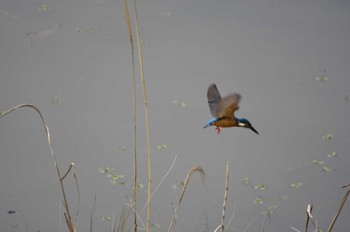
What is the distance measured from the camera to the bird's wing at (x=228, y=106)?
2.74ft

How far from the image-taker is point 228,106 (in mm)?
895

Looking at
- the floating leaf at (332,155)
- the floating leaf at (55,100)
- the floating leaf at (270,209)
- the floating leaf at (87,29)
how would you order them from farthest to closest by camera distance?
the floating leaf at (87,29)
the floating leaf at (55,100)
the floating leaf at (332,155)
the floating leaf at (270,209)

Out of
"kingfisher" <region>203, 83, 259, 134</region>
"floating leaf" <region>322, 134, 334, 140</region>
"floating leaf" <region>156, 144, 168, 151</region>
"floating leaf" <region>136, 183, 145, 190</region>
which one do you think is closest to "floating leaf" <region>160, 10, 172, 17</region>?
"floating leaf" <region>156, 144, 168, 151</region>

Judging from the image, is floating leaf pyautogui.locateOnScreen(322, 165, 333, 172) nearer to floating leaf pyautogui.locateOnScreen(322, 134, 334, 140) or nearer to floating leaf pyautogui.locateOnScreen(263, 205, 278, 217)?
floating leaf pyautogui.locateOnScreen(322, 134, 334, 140)

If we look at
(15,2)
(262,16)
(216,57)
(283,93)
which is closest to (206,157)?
(283,93)

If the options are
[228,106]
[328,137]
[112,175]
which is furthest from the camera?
[328,137]

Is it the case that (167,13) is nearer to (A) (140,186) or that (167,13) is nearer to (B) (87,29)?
(B) (87,29)

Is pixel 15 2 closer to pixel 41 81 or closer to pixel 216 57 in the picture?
pixel 41 81

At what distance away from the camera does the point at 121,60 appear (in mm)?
3668

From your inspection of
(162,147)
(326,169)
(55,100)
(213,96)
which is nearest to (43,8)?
(55,100)

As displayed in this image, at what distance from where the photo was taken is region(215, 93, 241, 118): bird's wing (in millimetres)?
835

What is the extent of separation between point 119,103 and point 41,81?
2.38 feet

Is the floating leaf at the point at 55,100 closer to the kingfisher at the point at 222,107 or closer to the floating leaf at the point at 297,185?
the floating leaf at the point at 297,185

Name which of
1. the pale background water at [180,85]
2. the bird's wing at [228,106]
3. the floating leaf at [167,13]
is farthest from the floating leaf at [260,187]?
the floating leaf at [167,13]
